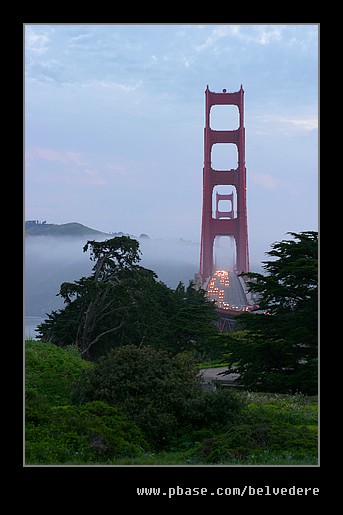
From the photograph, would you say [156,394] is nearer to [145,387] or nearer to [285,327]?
[145,387]

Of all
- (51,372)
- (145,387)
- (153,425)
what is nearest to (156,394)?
(145,387)

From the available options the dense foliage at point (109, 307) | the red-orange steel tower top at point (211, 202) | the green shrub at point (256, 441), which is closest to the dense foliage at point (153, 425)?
the green shrub at point (256, 441)

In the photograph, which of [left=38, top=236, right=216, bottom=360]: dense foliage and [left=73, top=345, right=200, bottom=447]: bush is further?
[left=38, top=236, right=216, bottom=360]: dense foliage

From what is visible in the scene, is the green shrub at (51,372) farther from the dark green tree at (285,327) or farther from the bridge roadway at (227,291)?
the bridge roadway at (227,291)

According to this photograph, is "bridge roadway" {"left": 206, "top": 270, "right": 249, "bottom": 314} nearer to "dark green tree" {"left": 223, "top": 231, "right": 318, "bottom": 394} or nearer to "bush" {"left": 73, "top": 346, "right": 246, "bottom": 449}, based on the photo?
"dark green tree" {"left": 223, "top": 231, "right": 318, "bottom": 394}

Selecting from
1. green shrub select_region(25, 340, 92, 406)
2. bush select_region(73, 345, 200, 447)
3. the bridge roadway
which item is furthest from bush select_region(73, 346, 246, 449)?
the bridge roadway
